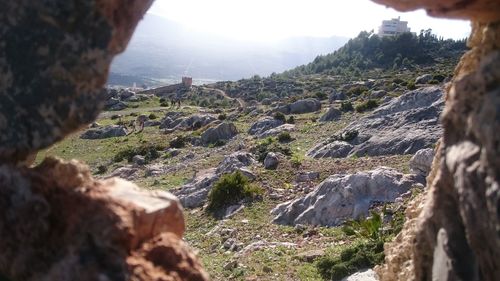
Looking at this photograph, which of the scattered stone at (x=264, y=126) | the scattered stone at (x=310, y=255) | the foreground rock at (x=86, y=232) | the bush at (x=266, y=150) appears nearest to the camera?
the foreground rock at (x=86, y=232)

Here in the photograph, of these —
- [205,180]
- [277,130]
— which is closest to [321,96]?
[277,130]

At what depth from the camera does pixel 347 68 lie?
4675 inches

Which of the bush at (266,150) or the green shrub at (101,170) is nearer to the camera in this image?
the bush at (266,150)

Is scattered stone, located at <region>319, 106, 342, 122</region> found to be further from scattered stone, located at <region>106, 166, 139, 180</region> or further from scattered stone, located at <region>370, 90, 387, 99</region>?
scattered stone, located at <region>106, 166, 139, 180</region>

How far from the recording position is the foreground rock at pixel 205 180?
2499 centimetres

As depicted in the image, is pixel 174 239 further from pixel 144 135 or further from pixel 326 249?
pixel 144 135

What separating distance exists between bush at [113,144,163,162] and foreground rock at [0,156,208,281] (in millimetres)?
32551

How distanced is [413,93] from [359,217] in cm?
1605

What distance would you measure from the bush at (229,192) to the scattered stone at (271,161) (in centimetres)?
349

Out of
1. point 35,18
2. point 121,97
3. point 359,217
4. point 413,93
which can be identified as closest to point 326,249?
point 359,217

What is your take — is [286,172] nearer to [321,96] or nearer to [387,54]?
[321,96]

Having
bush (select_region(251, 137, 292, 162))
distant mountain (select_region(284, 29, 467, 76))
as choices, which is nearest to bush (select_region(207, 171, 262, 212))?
bush (select_region(251, 137, 292, 162))

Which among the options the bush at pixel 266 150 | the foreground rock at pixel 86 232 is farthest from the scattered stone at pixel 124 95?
the foreground rock at pixel 86 232

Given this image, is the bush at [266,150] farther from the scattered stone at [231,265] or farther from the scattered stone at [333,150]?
the scattered stone at [231,265]
